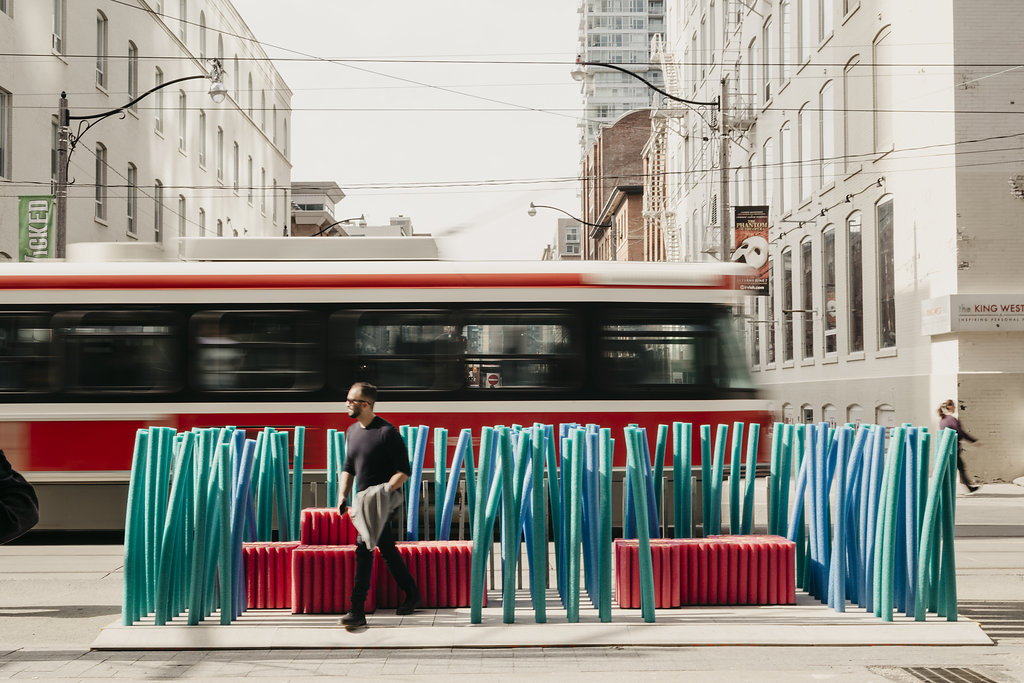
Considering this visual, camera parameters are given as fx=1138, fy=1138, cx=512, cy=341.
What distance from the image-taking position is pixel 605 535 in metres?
7.93

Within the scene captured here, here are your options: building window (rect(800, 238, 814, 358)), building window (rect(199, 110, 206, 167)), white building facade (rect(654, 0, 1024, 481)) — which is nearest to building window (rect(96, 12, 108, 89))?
building window (rect(199, 110, 206, 167))

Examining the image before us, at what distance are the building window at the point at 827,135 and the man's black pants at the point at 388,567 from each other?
2084 cm

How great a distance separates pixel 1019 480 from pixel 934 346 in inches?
112

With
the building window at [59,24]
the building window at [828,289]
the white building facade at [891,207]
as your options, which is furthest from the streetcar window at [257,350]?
the building window at [59,24]

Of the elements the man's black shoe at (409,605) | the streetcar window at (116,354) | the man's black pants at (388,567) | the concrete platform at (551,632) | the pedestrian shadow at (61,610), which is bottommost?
the pedestrian shadow at (61,610)

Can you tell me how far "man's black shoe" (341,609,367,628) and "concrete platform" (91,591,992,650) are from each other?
0.05m

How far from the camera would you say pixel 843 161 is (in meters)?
25.8

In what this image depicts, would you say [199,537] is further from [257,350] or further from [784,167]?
[784,167]

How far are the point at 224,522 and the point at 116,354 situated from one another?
18.1ft

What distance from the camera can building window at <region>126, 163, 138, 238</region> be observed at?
119 feet

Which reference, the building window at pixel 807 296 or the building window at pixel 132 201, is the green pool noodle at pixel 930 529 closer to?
the building window at pixel 807 296

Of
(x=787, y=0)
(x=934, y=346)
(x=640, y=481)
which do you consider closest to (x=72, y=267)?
(x=640, y=481)

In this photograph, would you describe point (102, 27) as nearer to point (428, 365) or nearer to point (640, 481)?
point (428, 365)

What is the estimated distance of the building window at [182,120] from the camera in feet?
138
